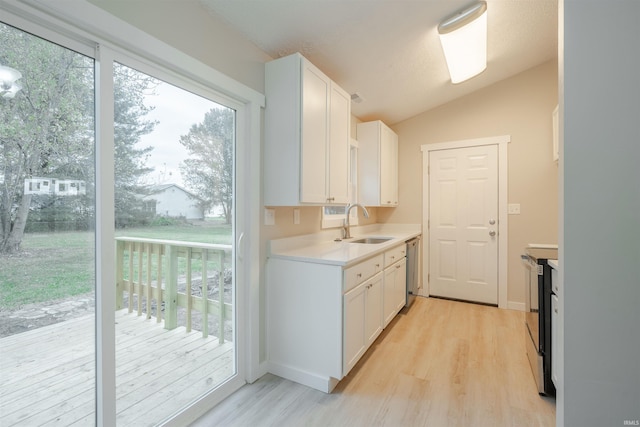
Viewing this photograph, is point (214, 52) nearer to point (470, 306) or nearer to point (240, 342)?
point (240, 342)

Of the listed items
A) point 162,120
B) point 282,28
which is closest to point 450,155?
point 282,28

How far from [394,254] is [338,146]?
1193 mm

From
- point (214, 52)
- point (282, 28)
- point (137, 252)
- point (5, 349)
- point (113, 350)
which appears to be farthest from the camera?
point (282, 28)

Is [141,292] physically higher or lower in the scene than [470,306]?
higher

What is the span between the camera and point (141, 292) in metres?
1.47

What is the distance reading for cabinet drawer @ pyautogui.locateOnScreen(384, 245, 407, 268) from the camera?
2625 mm

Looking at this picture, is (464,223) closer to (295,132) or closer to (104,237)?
(295,132)

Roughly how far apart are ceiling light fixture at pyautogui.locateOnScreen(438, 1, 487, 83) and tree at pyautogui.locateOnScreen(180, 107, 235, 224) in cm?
181

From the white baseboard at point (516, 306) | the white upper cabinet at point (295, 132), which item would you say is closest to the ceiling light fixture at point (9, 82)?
the white upper cabinet at point (295, 132)

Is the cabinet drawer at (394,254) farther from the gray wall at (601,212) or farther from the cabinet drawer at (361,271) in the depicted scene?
the gray wall at (601,212)

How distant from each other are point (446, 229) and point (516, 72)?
2054 mm

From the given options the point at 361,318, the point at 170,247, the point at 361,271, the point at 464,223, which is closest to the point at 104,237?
the point at 170,247

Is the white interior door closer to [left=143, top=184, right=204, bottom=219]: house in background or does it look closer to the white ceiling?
the white ceiling

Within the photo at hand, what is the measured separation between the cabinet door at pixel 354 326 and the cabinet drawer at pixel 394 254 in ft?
1.72
